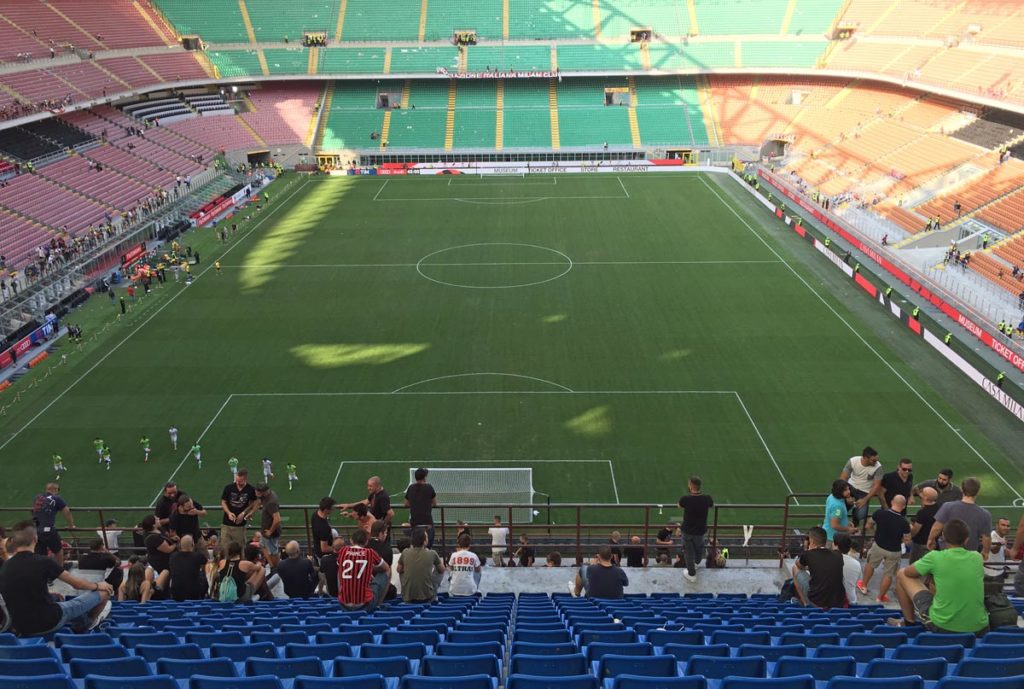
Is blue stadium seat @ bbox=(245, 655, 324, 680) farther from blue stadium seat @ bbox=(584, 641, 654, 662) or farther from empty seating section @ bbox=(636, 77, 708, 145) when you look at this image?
empty seating section @ bbox=(636, 77, 708, 145)

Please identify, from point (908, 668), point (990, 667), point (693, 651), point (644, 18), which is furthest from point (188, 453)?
point (644, 18)

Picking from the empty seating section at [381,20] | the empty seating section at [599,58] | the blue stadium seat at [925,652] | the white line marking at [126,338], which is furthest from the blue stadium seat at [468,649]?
the empty seating section at [381,20]

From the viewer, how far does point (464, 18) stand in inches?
3278

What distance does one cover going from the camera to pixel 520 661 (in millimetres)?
7125

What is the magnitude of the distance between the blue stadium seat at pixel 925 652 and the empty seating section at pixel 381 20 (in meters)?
83.2

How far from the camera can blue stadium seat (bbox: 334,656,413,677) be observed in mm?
6957

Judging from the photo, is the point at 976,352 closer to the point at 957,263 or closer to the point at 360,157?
the point at 957,263

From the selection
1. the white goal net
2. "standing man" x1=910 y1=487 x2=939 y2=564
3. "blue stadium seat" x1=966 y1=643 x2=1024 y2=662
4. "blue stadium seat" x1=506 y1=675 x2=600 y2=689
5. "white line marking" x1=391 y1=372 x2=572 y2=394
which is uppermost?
"white line marking" x1=391 y1=372 x2=572 y2=394

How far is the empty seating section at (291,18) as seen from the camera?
268ft

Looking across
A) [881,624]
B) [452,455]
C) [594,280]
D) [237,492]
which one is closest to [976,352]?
[594,280]

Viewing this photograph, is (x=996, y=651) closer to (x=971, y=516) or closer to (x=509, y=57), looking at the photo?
(x=971, y=516)

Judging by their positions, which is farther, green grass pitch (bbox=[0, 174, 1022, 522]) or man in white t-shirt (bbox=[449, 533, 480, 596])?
green grass pitch (bbox=[0, 174, 1022, 522])

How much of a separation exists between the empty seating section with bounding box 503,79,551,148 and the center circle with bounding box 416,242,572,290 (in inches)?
1119

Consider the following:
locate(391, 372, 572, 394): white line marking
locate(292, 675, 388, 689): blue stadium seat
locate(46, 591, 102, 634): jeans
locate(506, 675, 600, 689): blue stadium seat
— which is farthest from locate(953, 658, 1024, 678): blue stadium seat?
locate(391, 372, 572, 394): white line marking
